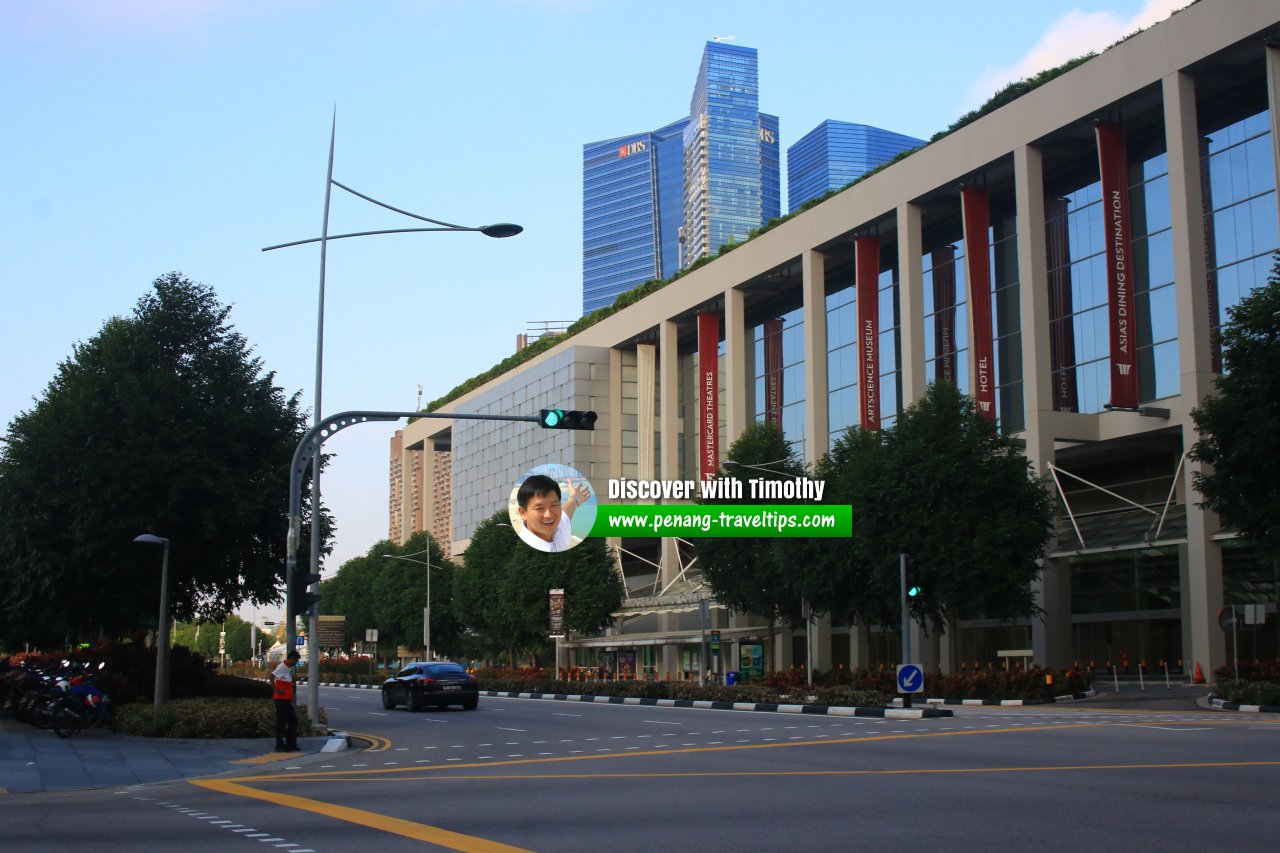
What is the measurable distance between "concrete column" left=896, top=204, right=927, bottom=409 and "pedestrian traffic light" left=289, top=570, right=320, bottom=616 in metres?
34.1

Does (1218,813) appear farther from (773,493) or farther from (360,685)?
(360,685)

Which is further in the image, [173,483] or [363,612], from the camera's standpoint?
[363,612]

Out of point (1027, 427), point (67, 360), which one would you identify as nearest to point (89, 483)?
point (67, 360)

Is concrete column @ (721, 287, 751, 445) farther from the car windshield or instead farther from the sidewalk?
the sidewalk

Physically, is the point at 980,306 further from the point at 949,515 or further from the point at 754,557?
the point at 754,557

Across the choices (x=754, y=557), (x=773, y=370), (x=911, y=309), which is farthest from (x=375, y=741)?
(x=773, y=370)

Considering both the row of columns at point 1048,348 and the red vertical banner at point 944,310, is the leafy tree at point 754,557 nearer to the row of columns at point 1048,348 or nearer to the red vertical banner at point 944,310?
the row of columns at point 1048,348

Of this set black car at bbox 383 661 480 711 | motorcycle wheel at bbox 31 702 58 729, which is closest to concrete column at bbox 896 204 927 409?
black car at bbox 383 661 480 711

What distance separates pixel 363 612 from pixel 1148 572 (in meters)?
72.7

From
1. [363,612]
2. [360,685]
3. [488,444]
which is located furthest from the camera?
[363,612]

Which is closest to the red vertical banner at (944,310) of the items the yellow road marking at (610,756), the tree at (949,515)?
the tree at (949,515)

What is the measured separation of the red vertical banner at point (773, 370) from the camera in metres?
67.2

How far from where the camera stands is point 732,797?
13.5m

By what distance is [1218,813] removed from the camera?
1130 centimetres
